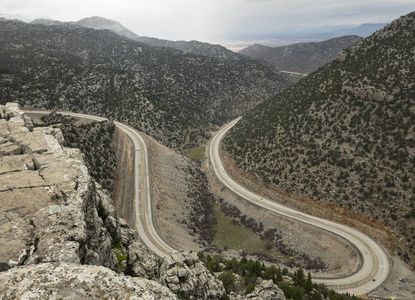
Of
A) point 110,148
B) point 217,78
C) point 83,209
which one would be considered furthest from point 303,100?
point 217,78

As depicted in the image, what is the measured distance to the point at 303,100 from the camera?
6444 cm

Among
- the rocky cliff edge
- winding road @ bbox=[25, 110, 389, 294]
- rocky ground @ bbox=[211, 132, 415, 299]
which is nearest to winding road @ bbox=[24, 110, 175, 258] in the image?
winding road @ bbox=[25, 110, 389, 294]

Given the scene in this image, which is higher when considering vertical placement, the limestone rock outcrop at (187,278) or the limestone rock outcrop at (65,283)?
the limestone rock outcrop at (65,283)

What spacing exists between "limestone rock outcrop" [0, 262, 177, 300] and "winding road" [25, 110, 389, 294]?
109ft

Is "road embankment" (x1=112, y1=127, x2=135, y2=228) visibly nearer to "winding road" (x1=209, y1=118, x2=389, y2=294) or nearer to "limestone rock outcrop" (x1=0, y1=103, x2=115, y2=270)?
"winding road" (x1=209, y1=118, x2=389, y2=294)

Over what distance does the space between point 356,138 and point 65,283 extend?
2197 inches

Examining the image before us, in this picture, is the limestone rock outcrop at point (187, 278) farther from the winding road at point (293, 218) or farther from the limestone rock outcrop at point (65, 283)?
the winding road at point (293, 218)

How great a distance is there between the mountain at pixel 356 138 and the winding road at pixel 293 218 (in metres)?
4.29

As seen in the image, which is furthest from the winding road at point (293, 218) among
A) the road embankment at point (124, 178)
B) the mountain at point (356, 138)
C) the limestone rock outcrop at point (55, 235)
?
the limestone rock outcrop at point (55, 235)

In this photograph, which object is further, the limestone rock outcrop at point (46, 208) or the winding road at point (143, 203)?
the winding road at point (143, 203)

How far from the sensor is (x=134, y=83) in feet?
348

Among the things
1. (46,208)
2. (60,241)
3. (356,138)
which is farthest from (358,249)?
(46,208)

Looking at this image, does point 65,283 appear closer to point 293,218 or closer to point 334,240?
point 334,240

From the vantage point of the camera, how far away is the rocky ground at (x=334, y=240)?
3494 centimetres
